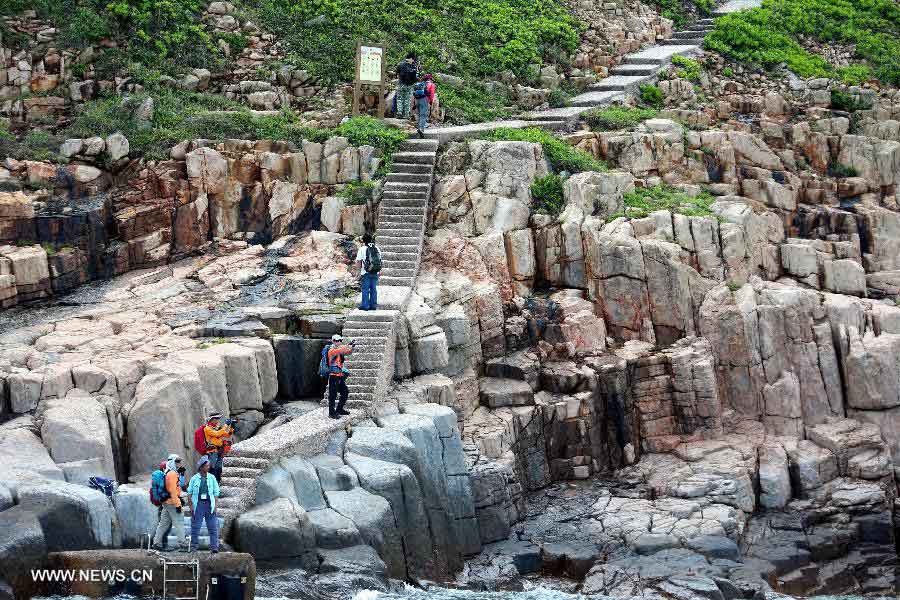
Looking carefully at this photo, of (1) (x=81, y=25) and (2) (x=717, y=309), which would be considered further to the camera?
(1) (x=81, y=25)

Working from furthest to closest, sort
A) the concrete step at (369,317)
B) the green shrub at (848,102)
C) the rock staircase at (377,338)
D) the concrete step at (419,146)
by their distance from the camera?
the green shrub at (848,102), the concrete step at (419,146), the concrete step at (369,317), the rock staircase at (377,338)

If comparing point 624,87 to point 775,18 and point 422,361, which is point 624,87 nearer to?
point 775,18

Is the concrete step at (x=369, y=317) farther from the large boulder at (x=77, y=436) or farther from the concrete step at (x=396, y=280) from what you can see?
the large boulder at (x=77, y=436)

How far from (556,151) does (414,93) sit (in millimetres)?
Answer: 4128

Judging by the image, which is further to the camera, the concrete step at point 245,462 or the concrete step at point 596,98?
the concrete step at point 596,98

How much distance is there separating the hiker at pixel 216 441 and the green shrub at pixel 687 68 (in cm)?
2501

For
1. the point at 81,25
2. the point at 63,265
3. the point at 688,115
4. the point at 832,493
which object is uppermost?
the point at 81,25

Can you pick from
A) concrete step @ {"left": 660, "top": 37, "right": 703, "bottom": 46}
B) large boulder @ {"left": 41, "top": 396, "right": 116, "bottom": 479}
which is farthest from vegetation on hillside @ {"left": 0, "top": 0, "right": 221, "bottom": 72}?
concrete step @ {"left": 660, "top": 37, "right": 703, "bottom": 46}

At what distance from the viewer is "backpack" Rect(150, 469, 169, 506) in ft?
70.9

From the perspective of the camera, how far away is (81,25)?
3816cm

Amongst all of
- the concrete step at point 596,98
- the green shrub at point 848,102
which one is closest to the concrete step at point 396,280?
the concrete step at point 596,98

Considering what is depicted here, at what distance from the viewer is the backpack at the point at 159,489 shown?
21625 millimetres

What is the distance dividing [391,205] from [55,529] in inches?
572

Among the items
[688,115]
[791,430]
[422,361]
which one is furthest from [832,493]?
[688,115]
